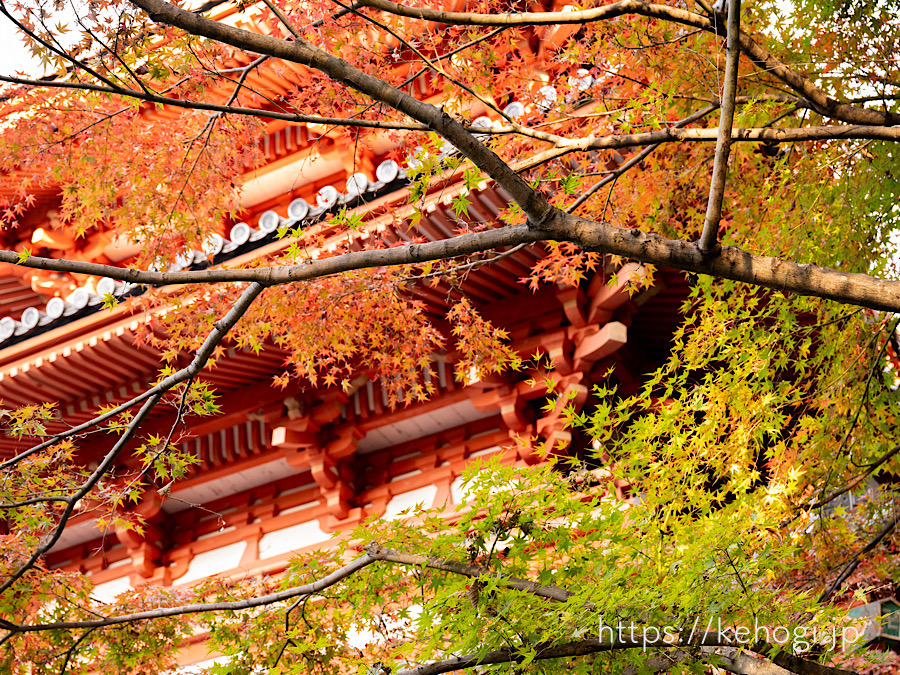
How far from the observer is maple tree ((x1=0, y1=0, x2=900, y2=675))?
2375 millimetres

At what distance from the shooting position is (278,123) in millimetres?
7988

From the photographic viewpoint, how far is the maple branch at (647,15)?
2621 millimetres

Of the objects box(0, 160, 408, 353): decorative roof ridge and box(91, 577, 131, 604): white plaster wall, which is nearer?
box(0, 160, 408, 353): decorative roof ridge

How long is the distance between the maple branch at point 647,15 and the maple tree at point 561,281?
0.04 ft

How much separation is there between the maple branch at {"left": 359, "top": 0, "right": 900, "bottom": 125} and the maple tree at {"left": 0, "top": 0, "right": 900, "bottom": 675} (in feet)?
0.04

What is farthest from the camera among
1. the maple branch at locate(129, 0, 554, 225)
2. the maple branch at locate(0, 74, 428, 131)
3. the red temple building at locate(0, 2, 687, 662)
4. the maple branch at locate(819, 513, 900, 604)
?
the red temple building at locate(0, 2, 687, 662)

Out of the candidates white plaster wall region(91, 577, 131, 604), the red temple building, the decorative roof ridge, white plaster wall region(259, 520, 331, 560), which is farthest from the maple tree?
white plaster wall region(91, 577, 131, 604)

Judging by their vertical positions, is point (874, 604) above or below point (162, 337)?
below

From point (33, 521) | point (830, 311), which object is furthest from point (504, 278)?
point (33, 521)

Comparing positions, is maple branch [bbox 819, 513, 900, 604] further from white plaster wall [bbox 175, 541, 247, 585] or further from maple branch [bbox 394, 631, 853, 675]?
white plaster wall [bbox 175, 541, 247, 585]

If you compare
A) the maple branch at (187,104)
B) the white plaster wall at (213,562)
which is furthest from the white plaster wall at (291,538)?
the maple branch at (187,104)

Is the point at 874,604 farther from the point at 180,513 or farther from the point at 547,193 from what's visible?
the point at 180,513

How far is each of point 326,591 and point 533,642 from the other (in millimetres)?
1279

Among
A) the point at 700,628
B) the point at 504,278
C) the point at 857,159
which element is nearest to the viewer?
the point at 700,628
